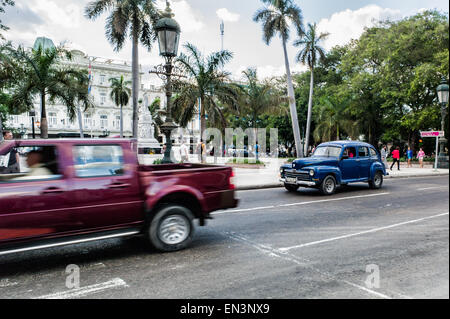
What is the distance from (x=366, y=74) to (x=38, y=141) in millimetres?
33223

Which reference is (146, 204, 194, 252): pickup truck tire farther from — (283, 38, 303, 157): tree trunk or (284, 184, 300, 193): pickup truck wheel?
(283, 38, 303, 157): tree trunk

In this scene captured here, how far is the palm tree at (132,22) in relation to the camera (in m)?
20.8

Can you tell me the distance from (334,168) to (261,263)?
7765 mm

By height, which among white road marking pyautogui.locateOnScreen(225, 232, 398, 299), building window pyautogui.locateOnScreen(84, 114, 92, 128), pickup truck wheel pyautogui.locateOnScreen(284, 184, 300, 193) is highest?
building window pyautogui.locateOnScreen(84, 114, 92, 128)

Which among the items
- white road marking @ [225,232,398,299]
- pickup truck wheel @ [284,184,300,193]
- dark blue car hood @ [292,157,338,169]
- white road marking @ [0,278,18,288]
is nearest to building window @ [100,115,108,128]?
pickup truck wheel @ [284,184,300,193]

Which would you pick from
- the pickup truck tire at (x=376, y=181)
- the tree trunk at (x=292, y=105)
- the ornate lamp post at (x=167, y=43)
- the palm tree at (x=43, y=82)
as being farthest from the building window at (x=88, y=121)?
the pickup truck tire at (x=376, y=181)

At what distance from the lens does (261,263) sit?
15.0 feet

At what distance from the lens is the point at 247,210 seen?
8562mm

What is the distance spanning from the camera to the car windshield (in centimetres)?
1207

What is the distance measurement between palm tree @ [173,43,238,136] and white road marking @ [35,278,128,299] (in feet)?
56.8

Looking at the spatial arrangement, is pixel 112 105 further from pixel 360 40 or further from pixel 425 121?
pixel 425 121

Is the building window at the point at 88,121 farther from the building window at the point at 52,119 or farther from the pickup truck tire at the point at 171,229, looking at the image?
the pickup truck tire at the point at 171,229

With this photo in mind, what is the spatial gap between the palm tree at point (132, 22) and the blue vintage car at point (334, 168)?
12.1m

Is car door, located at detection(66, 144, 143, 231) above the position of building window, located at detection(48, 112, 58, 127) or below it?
below
